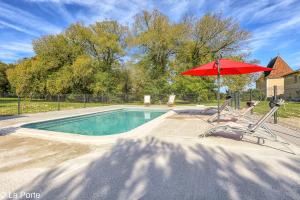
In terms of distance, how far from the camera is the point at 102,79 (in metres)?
24.2

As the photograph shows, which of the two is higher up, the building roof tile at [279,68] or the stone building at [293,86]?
the building roof tile at [279,68]

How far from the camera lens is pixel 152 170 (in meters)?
3.27

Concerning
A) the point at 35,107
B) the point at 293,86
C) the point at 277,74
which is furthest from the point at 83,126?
the point at 277,74

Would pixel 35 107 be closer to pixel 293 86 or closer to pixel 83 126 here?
pixel 83 126

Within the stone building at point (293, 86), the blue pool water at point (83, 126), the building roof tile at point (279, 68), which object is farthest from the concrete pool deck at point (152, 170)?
the building roof tile at point (279, 68)

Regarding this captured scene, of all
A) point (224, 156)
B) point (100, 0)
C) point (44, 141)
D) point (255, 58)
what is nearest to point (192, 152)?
point (224, 156)

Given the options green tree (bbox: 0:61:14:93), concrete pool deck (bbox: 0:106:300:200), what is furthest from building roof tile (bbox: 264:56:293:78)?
green tree (bbox: 0:61:14:93)

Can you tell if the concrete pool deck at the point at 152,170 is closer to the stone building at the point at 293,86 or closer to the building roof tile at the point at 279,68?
the stone building at the point at 293,86

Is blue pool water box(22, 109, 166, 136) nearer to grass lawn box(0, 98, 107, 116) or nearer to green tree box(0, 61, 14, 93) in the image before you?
grass lawn box(0, 98, 107, 116)

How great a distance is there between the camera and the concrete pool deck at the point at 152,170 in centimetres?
258

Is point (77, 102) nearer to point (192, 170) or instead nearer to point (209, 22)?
point (209, 22)

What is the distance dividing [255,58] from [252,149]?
25.3 metres

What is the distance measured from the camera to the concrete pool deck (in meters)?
2.58

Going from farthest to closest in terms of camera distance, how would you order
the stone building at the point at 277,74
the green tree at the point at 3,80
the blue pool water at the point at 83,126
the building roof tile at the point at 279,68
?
1. the building roof tile at the point at 279,68
2. the green tree at the point at 3,80
3. the stone building at the point at 277,74
4. the blue pool water at the point at 83,126
